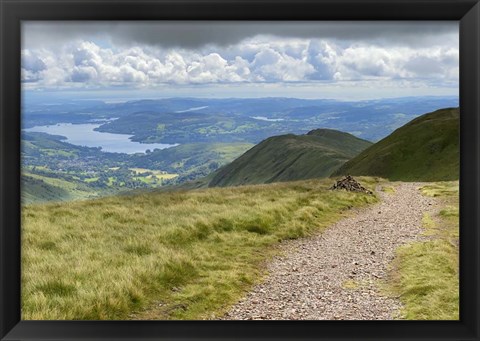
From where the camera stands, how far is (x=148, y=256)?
9.02 meters

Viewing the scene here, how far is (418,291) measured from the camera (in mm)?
7508

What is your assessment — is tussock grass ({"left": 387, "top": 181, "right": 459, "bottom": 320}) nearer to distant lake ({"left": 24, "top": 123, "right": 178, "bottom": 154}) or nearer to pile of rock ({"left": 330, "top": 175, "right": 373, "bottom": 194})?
distant lake ({"left": 24, "top": 123, "right": 178, "bottom": 154})

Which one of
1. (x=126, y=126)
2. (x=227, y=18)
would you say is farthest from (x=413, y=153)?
(x=227, y=18)

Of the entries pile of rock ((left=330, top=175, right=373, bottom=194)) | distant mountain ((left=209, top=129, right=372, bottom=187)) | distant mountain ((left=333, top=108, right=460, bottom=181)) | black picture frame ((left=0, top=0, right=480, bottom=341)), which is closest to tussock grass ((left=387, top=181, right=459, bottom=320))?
black picture frame ((left=0, top=0, right=480, bottom=341))

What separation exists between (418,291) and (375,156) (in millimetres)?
103897

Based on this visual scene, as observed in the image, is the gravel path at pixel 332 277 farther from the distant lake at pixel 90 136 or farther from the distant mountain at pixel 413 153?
the distant mountain at pixel 413 153

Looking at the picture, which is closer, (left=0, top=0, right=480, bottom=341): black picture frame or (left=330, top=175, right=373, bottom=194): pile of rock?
(left=0, top=0, right=480, bottom=341): black picture frame

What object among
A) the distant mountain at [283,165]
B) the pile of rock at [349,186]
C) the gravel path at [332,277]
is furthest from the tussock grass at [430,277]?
the distant mountain at [283,165]

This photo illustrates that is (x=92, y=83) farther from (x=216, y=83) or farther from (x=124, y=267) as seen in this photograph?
(x=124, y=267)

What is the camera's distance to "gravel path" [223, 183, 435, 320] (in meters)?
7.01

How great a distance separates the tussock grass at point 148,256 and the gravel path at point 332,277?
461mm

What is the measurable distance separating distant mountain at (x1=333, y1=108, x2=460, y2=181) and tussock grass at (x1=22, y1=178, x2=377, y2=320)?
77.5 metres

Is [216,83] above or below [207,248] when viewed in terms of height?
above
